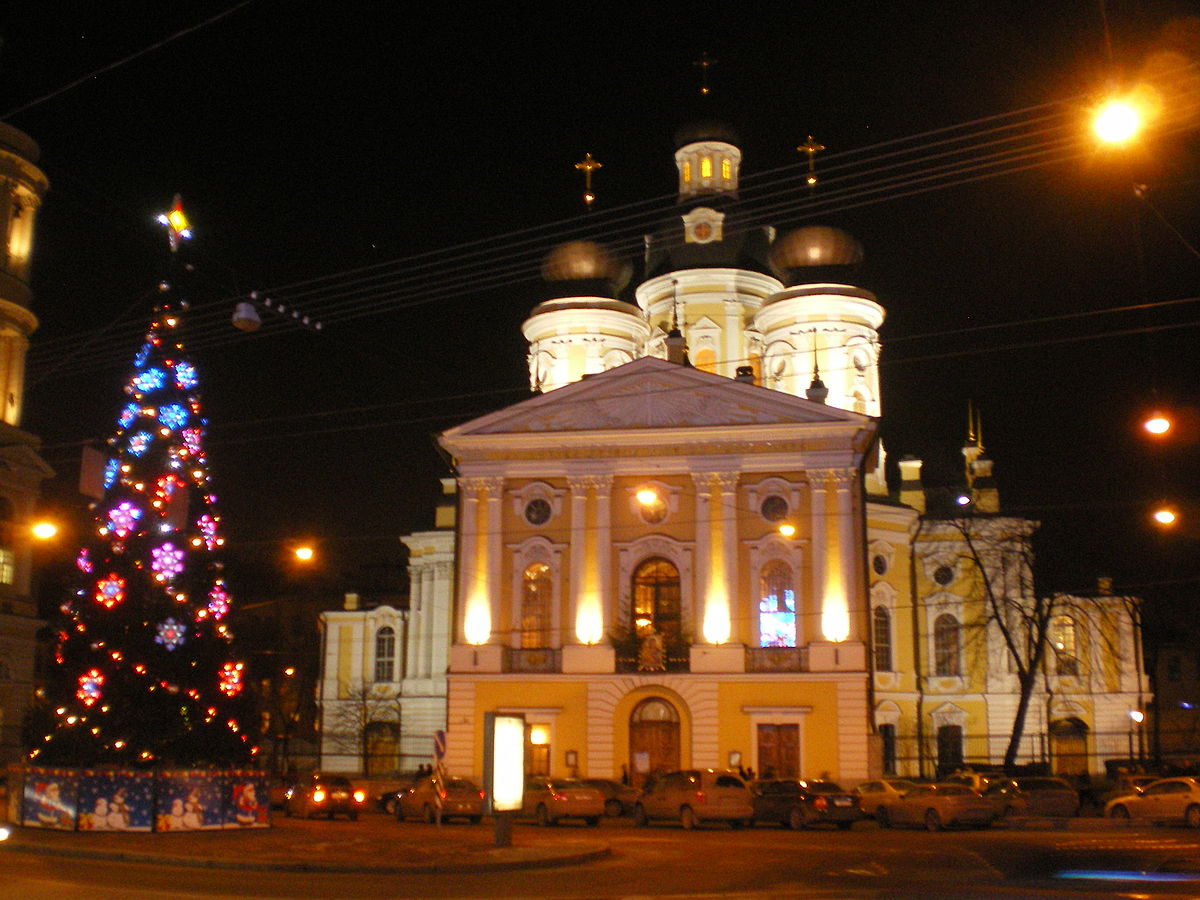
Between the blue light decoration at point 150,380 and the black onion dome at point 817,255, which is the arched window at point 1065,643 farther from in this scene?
the blue light decoration at point 150,380

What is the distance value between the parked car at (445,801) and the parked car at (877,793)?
9.72m

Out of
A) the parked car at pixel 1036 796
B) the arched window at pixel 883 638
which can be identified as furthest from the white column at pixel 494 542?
the parked car at pixel 1036 796

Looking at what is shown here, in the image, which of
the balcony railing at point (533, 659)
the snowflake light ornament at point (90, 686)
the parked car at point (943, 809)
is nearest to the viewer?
the snowflake light ornament at point (90, 686)

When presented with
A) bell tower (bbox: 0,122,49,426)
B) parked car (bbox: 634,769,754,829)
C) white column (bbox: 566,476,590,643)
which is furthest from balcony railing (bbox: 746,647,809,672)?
bell tower (bbox: 0,122,49,426)

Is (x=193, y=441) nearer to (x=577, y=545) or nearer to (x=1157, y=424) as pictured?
(x=577, y=545)

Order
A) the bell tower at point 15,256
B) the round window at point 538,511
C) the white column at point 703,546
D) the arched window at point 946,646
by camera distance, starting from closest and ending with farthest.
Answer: the white column at point 703,546 < the round window at point 538,511 < the bell tower at point 15,256 < the arched window at point 946,646

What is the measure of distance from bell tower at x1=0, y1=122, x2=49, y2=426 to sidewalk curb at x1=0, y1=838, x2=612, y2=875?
2907 cm

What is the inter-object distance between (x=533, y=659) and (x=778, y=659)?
26.1 feet

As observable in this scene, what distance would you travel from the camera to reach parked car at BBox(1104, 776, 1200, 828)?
32.7 meters

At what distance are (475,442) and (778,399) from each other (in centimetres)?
1025

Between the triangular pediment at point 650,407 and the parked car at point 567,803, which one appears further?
the triangular pediment at point 650,407

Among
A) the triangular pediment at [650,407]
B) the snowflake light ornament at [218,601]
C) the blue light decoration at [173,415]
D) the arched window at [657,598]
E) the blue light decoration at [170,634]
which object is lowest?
the blue light decoration at [170,634]

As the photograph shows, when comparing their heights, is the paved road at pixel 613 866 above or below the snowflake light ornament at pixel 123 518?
below

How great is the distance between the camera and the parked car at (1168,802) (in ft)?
107
